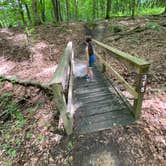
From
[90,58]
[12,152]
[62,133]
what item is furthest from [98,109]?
[90,58]

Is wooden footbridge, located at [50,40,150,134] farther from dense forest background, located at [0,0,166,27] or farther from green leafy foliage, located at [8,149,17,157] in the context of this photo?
dense forest background, located at [0,0,166,27]

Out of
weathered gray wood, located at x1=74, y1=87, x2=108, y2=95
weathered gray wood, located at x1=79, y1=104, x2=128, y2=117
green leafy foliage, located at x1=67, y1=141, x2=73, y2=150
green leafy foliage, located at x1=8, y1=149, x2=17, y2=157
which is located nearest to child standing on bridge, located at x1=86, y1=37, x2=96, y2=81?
weathered gray wood, located at x1=74, y1=87, x2=108, y2=95

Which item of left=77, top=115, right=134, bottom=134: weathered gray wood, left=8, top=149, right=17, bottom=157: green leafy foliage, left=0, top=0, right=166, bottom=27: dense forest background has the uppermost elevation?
left=0, top=0, right=166, bottom=27: dense forest background

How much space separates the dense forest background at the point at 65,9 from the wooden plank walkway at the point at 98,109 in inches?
441

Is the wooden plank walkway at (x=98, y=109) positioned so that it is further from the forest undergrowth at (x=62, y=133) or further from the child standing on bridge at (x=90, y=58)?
the child standing on bridge at (x=90, y=58)

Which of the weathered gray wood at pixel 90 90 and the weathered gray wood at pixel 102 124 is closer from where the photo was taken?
the weathered gray wood at pixel 102 124

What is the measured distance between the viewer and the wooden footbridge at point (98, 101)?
2.47m

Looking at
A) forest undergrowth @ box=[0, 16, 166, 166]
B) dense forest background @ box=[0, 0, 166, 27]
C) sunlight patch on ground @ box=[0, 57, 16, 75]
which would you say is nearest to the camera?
forest undergrowth @ box=[0, 16, 166, 166]

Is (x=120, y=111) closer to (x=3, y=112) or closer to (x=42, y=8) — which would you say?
(x=3, y=112)

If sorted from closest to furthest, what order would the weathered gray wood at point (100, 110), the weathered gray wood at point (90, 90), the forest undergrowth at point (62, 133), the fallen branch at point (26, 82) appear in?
the forest undergrowth at point (62, 133) → the weathered gray wood at point (100, 110) → the weathered gray wood at point (90, 90) → the fallen branch at point (26, 82)

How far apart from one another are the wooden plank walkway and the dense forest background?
11.2 meters

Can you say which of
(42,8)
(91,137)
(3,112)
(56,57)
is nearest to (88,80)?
(91,137)

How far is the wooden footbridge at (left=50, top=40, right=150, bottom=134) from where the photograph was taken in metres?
2.47

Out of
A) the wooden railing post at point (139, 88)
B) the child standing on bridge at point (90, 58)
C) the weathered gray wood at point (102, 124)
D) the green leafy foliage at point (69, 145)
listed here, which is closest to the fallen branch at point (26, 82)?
the child standing on bridge at point (90, 58)
